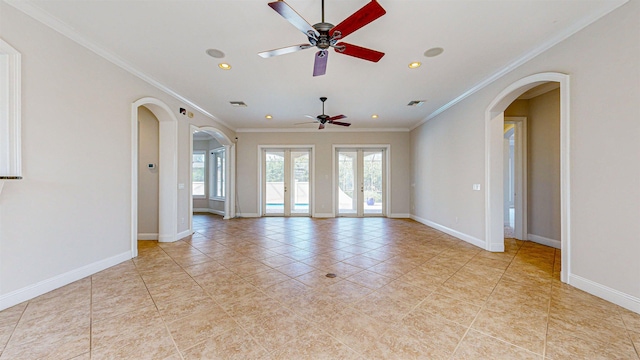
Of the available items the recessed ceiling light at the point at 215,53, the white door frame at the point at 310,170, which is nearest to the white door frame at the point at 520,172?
the white door frame at the point at 310,170

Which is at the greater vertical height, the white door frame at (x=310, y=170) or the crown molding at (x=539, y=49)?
the crown molding at (x=539, y=49)

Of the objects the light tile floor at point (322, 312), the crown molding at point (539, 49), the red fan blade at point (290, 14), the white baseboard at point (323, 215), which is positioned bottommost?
the light tile floor at point (322, 312)

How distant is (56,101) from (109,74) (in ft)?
2.79

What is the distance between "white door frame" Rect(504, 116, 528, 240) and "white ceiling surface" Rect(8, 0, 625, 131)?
1.38 m

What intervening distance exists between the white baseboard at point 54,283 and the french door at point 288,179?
4.85 meters

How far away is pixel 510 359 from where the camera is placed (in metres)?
1.57

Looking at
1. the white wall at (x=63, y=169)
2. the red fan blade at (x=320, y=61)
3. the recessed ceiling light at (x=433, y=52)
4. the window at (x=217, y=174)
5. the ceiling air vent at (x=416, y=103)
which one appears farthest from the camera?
the window at (x=217, y=174)

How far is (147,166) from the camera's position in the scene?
4.71 m

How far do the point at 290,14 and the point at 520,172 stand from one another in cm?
523

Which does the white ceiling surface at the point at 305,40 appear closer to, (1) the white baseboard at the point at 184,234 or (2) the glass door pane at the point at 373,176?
(1) the white baseboard at the point at 184,234

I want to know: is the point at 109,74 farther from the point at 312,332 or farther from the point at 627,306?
the point at 627,306

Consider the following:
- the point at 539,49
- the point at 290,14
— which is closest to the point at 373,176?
the point at 539,49

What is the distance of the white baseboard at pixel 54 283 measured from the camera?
2207mm

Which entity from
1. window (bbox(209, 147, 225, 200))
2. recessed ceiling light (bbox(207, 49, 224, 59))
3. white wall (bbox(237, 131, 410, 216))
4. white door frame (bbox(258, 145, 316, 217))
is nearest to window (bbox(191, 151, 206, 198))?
window (bbox(209, 147, 225, 200))
